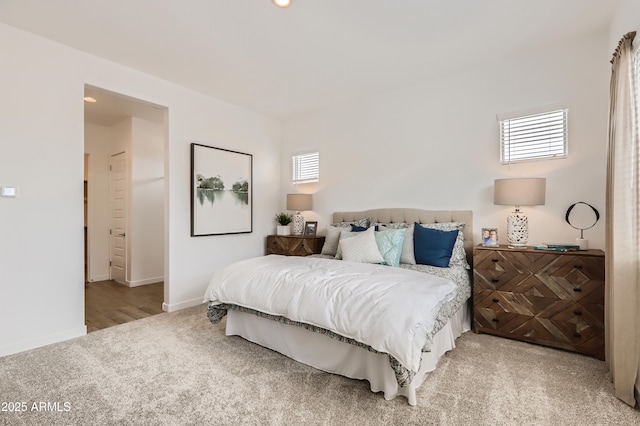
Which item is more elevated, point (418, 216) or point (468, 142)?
point (468, 142)

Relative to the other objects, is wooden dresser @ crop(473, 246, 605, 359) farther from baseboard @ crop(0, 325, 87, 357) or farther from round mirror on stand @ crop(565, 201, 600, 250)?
baseboard @ crop(0, 325, 87, 357)

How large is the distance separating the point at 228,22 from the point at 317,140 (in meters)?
2.45

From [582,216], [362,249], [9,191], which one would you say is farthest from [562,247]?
[9,191]

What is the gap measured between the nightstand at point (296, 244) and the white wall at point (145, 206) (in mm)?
2244

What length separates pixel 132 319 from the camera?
3.49 m

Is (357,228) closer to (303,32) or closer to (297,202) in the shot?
(297,202)

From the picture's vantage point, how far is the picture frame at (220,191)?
4.07m

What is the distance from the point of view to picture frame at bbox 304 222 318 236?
4757 mm

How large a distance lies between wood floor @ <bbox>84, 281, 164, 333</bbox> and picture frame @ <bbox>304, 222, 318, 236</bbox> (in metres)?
2.22

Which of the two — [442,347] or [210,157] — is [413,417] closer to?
[442,347]

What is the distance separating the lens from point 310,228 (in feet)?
15.7

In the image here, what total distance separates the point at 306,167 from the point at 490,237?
2.90m

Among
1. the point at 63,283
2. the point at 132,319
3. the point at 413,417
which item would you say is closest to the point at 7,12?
the point at 63,283

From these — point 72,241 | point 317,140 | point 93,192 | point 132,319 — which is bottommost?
point 132,319
